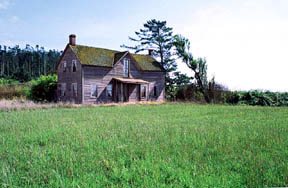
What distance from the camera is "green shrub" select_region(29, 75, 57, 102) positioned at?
36375 millimetres

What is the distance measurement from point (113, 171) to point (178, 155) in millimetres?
1656

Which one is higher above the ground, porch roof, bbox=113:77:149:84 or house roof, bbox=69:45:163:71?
house roof, bbox=69:45:163:71

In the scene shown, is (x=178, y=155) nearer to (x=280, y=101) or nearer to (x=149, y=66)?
(x=280, y=101)

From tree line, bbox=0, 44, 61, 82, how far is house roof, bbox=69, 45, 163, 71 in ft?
154

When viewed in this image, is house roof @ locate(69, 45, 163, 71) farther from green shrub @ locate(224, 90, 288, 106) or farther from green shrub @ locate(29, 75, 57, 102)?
green shrub @ locate(224, 90, 288, 106)

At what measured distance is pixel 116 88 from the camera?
117 ft

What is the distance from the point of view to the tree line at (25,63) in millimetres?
80188

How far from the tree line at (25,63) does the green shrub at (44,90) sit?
4425 centimetres

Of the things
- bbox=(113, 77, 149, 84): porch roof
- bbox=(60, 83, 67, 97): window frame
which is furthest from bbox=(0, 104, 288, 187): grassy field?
bbox=(60, 83, 67, 97): window frame

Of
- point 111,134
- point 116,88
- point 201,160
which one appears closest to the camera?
point 201,160

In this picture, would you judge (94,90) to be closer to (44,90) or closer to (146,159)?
(44,90)

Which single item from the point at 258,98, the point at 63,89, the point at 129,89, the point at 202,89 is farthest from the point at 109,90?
the point at 258,98

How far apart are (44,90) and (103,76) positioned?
7643mm

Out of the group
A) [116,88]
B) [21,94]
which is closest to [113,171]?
[116,88]
